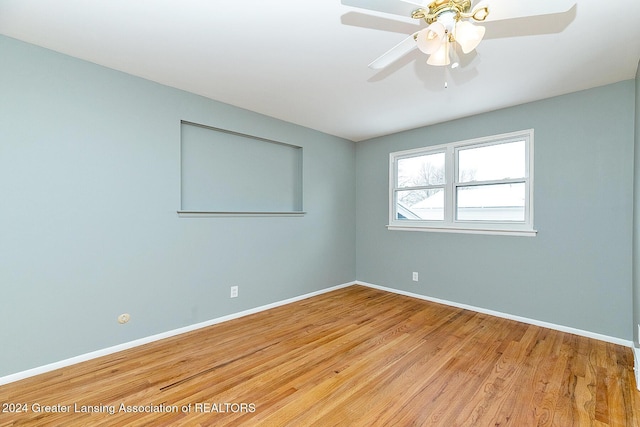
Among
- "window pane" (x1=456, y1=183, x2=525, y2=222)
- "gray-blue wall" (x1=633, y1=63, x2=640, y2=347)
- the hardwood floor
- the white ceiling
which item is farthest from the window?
the hardwood floor

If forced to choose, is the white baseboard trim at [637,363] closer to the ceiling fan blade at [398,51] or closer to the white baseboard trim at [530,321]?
the white baseboard trim at [530,321]

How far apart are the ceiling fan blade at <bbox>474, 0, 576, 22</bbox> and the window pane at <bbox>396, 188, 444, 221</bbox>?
8.18ft

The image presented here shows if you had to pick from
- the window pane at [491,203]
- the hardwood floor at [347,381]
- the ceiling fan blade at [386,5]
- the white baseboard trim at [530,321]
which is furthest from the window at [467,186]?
the ceiling fan blade at [386,5]

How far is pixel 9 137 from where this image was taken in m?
2.01

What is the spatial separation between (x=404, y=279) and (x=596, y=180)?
2.36 metres

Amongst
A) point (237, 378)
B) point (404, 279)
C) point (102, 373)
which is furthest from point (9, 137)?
point (404, 279)

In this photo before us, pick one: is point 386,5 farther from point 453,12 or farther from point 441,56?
point 441,56

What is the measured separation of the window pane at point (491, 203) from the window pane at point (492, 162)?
0.12m

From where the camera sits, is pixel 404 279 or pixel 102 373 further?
pixel 404 279

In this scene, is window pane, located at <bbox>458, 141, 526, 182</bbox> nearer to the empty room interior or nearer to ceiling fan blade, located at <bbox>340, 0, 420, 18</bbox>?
the empty room interior

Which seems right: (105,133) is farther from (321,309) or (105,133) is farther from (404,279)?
(404,279)

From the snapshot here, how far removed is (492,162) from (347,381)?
2.90 meters

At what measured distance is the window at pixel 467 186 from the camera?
3201 mm

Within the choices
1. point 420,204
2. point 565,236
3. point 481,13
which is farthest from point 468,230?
point 481,13
